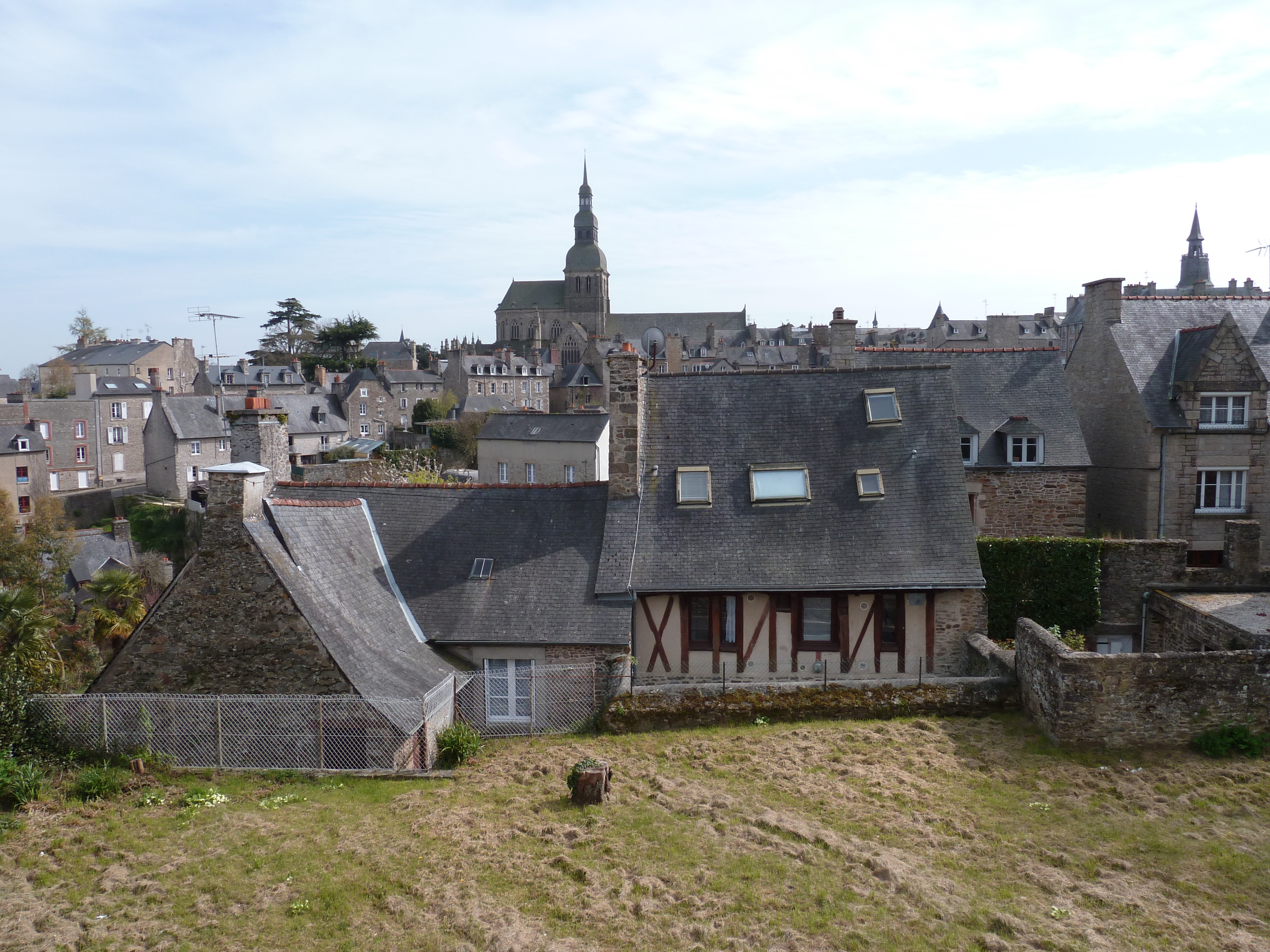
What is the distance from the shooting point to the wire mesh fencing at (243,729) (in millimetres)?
11148

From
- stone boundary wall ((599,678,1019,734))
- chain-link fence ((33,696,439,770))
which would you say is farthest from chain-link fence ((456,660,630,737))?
chain-link fence ((33,696,439,770))

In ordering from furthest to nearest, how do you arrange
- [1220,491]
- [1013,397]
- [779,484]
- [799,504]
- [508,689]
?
[1013,397], [1220,491], [779,484], [799,504], [508,689]

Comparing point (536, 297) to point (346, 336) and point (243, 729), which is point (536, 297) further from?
point (243, 729)

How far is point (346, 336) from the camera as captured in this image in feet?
273

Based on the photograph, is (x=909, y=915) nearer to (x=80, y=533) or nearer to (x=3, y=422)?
(x=80, y=533)

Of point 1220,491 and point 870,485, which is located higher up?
point 870,485

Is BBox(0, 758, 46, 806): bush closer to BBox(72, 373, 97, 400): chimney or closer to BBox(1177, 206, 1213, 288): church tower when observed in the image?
BBox(72, 373, 97, 400): chimney

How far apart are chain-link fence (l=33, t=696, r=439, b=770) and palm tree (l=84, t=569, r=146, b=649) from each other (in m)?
11.9

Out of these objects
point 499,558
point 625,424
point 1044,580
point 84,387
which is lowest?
point 1044,580

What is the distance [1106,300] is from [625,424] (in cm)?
1498

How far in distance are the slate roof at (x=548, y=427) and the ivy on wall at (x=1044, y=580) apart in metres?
21.8

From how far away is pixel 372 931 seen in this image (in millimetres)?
7648

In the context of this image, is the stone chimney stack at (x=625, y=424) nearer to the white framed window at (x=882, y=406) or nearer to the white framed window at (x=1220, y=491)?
the white framed window at (x=882, y=406)

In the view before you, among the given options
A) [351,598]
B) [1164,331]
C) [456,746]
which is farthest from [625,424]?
[1164,331]
